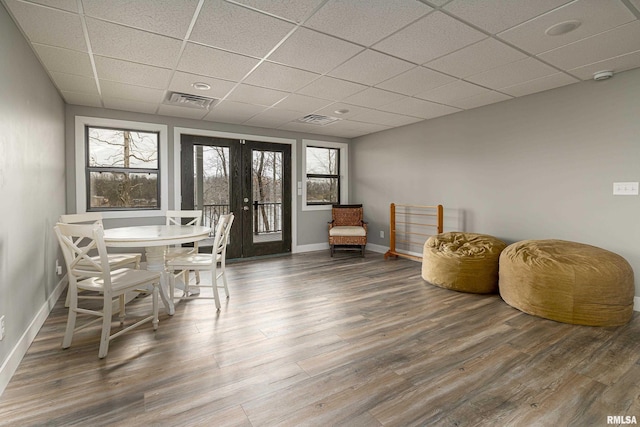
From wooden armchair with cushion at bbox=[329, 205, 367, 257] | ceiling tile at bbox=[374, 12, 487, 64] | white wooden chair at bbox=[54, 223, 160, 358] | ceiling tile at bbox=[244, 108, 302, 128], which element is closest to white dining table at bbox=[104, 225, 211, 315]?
white wooden chair at bbox=[54, 223, 160, 358]

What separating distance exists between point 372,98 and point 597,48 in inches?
84.6

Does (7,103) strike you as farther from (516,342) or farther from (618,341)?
(618,341)

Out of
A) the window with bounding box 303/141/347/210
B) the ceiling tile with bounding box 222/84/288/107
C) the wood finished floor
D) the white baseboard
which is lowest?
the wood finished floor

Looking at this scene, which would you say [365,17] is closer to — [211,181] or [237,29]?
[237,29]

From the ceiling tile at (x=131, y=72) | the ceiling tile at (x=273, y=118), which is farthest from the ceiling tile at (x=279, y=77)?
the ceiling tile at (x=273, y=118)

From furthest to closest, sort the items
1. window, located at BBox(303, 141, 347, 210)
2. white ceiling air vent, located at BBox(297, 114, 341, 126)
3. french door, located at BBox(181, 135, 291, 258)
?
window, located at BBox(303, 141, 347, 210) < french door, located at BBox(181, 135, 291, 258) < white ceiling air vent, located at BBox(297, 114, 341, 126)

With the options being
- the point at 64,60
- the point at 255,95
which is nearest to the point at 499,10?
the point at 255,95

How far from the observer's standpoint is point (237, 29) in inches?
92.7

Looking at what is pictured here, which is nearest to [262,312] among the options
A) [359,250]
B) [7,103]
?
[7,103]

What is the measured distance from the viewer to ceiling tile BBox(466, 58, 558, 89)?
3.00m

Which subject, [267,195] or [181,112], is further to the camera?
[267,195]

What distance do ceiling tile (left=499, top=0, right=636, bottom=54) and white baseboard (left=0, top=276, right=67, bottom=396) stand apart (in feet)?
13.2

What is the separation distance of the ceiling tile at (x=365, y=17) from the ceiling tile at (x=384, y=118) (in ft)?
7.56

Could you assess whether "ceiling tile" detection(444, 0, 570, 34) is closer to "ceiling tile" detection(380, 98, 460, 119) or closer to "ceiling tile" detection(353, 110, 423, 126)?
"ceiling tile" detection(380, 98, 460, 119)
